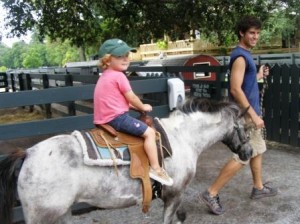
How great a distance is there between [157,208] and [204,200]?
598mm

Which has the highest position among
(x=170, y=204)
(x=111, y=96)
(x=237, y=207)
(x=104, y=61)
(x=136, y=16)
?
(x=136, y=16)

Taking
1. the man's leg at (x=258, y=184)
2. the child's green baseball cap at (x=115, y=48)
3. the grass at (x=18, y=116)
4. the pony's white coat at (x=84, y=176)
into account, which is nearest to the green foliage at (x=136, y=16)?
the grass at (x=18, y=116)

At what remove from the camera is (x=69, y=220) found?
3.56m

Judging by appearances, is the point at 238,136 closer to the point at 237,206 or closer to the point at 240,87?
the point at 240,87

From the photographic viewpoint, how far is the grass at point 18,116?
1248 cm

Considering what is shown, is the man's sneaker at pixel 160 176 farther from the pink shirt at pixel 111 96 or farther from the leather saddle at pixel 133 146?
the pink shirt at pixel 111 96

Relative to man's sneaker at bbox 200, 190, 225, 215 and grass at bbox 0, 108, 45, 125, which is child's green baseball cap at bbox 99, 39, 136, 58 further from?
grass at bbox 0, 108, 45, 125

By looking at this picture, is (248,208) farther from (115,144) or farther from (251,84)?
(115,144)

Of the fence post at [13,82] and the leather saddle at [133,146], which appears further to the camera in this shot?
the fence post at [13,82]

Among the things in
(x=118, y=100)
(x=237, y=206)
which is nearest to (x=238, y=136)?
(x=237, y=206)

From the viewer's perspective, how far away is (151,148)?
130 inches

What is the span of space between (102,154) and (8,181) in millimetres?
753

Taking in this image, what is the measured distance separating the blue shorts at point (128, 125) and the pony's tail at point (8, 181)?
0.78 m

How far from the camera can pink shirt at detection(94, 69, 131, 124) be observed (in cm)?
324
